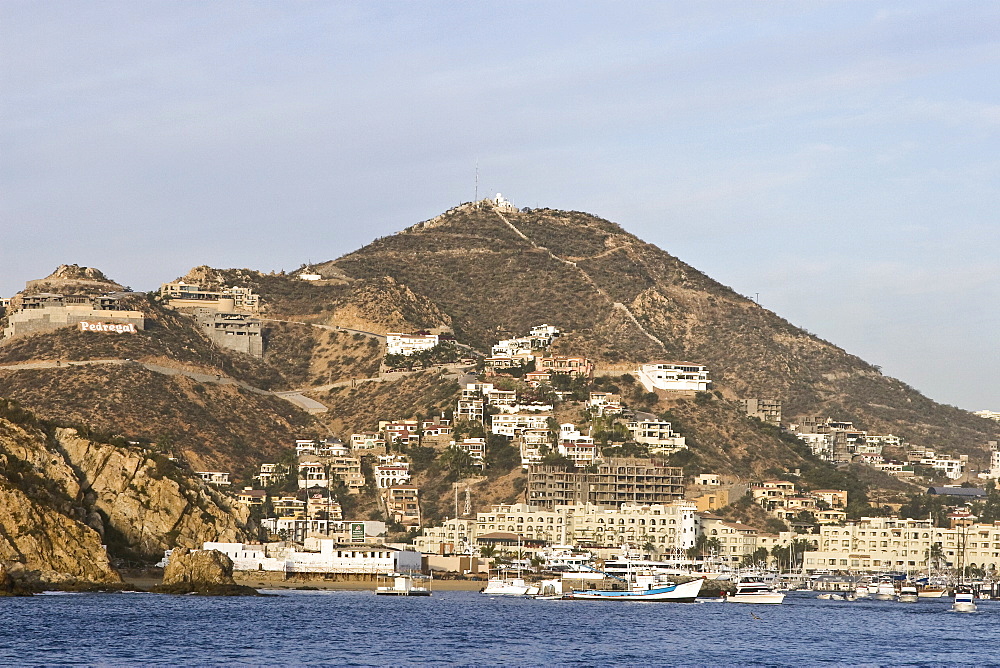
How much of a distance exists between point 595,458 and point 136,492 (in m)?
Answer: 65.6

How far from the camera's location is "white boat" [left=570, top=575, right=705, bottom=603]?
125m

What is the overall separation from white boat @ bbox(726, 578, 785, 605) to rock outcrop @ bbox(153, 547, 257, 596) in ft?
131

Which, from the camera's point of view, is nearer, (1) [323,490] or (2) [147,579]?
(2) [147,579]

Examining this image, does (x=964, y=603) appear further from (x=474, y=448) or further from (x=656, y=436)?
(x=474, y=448)

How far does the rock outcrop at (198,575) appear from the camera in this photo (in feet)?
363

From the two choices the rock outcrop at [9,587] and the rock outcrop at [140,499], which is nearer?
the rock outcrop at [9,587]

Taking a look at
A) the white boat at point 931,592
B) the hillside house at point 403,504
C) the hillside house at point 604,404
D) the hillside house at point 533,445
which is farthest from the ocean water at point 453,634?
the hillside house at point 604,404

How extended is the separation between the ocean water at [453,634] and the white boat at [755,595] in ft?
44.0

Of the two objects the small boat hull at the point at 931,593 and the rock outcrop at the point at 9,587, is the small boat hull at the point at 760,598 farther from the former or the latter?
the rock outcrop at the point at 9,587

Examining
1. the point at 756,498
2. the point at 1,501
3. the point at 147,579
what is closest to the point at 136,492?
the point at 147,579

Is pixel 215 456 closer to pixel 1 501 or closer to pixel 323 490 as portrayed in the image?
pixel 323 490

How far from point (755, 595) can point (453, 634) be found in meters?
52.7

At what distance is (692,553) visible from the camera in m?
161

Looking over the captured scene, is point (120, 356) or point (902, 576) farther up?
point (120, 356)
